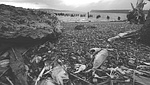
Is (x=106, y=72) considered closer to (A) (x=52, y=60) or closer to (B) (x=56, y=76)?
(B) (x=56, y=76)

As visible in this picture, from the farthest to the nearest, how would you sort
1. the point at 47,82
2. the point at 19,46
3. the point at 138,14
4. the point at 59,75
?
the point at 138,14 → the point at 19,46 → the point at 59,75 → the point at 47,82

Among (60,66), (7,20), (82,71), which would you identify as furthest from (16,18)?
(82,71)

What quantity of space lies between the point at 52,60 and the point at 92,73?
123 cm

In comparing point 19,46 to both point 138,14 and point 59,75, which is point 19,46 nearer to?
point 59,75

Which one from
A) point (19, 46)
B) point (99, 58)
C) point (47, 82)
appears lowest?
point (47, 82)

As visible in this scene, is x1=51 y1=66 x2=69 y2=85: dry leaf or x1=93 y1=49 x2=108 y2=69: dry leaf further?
x1=93 y1=49 x2=108 y2=69: dry leaf

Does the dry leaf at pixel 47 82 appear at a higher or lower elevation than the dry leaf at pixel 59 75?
lower

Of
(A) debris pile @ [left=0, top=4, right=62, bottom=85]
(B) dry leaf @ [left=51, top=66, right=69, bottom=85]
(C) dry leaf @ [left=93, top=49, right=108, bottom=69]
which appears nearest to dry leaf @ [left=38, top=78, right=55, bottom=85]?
(B) dry leaf @ [left=51, top=66, right=69, bottom=85]

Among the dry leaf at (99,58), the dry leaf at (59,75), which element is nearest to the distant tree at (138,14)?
the dry leaf at (99,58)

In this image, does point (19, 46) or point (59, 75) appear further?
point (19, 46)

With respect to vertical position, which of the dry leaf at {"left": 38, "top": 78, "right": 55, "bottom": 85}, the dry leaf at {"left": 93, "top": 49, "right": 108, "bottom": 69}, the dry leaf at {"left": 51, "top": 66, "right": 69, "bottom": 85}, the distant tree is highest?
the distant tree

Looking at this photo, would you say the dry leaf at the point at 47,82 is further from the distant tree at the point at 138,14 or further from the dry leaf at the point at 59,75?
the distant tree at the point at 138,14

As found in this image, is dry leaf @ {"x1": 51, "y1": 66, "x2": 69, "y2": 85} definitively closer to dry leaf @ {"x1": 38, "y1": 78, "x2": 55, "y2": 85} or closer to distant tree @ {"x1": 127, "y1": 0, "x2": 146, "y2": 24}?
dry leaf @ {"x1": 38, "y1": 78, "x2": 55, "y2": 85}

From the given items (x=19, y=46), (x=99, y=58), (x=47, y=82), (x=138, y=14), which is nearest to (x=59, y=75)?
(x=47, y=82)
